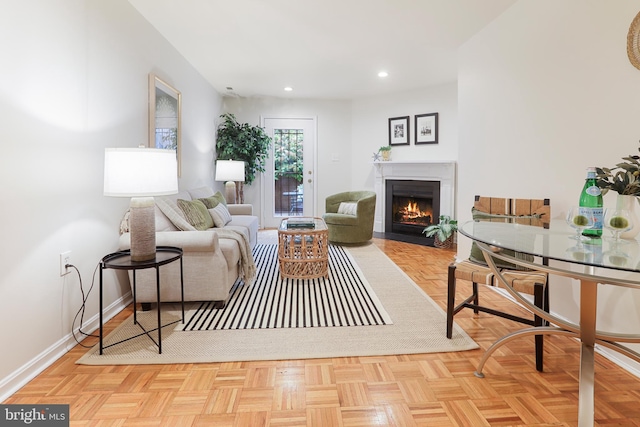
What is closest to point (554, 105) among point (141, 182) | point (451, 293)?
point (451, 293)

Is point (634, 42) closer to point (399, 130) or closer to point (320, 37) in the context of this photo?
point (320, 37)

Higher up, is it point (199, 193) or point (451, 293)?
point (199, 193)

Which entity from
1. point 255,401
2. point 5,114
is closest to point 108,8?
point 5,114

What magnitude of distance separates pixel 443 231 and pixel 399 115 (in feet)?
7.38

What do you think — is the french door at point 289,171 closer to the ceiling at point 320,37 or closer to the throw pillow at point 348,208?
the ceiling at point 320,37

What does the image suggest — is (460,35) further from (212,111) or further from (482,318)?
(212,111)

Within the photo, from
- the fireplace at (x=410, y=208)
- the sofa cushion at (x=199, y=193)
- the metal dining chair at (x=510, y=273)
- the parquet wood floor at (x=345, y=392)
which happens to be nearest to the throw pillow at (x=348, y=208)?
the fireplace at (x=410, y=208)

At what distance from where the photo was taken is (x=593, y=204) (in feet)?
5.41

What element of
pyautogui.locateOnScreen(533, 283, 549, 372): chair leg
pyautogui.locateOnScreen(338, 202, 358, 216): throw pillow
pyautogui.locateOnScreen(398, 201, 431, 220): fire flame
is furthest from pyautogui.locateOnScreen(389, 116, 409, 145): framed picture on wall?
pyautogui.locateOnScreen(533, 283, 549, 372): chair leg

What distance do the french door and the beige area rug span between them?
4.23 m

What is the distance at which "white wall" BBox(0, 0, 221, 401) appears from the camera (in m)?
1.75

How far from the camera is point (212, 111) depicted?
575 cm

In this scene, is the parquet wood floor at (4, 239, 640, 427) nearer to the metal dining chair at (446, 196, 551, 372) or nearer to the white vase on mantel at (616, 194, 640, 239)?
the metal dining chair at (446, 196, 551, 372)

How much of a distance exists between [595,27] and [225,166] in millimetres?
4475
